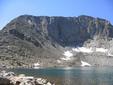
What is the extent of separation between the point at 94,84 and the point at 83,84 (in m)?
3.77

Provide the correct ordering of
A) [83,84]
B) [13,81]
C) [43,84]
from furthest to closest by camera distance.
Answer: [83,84], [43,84], [13,81]

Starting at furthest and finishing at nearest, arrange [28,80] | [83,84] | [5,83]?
[83,84], [28,80], [5,83]

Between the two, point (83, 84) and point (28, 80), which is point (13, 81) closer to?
point (28, 80)

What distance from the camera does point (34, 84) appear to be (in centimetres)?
6228

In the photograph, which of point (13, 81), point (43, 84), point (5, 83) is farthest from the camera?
point (43, 84)

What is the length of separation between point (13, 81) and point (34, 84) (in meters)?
7.13

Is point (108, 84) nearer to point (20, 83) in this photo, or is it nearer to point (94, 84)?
point (94, 84)

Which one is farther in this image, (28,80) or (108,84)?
(108,84)

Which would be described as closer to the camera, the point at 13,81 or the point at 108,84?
the point at 13,81

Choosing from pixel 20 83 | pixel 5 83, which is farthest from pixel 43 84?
pixel 5 83

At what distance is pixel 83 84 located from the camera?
86.8 metres

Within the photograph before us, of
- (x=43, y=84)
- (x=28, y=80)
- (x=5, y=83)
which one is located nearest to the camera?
(x=5, y=83)

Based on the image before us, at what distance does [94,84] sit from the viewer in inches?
3469

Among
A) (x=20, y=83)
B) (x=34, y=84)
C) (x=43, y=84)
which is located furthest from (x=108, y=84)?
(x=20, y=83)
